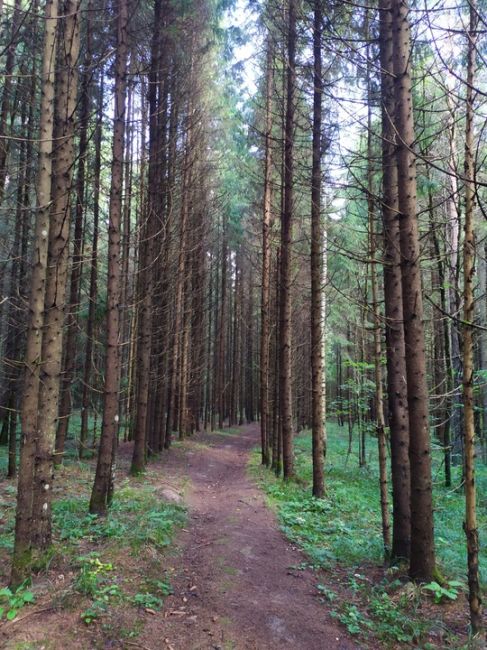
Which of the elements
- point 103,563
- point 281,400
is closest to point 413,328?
point 103,563

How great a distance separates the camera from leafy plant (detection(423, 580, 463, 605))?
4.52 m

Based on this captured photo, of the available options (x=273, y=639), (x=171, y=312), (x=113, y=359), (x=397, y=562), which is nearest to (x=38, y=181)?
(x=113, y=359)

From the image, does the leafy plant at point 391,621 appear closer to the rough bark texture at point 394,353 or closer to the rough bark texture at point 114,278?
the rough bark texture at point 394,353

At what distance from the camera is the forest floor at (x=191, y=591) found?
3881 mm

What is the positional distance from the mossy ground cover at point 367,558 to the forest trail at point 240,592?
12.1 inches

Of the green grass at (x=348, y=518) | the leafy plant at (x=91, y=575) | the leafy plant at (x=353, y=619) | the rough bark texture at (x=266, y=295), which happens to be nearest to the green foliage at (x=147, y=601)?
the leafy plant at (x=91, y=575)

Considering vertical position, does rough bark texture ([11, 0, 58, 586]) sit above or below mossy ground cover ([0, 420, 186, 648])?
above

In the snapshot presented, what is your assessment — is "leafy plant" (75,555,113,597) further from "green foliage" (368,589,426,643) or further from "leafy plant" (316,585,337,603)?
"green foliage" (368,589,426,643)

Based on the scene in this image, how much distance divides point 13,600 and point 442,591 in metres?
4.35

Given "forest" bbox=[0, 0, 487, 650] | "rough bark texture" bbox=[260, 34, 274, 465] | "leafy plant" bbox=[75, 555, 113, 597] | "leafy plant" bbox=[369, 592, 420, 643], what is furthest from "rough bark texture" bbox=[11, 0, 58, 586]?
"rough bark texture" bbox=[260, 34, 274, 465]

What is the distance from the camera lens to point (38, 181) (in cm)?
459

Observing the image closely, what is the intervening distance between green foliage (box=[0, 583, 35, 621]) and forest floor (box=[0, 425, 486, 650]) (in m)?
0.09

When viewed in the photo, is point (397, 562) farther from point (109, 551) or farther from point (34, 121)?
point (34, 121)

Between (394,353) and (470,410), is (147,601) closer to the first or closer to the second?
(470,410)
